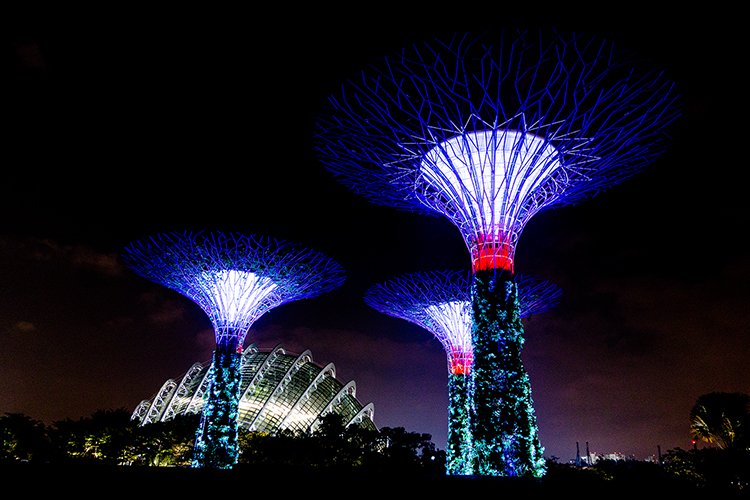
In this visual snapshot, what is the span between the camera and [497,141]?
15.6m

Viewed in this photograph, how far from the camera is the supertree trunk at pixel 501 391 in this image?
43.0 ft

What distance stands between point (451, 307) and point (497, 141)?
12.8 meters

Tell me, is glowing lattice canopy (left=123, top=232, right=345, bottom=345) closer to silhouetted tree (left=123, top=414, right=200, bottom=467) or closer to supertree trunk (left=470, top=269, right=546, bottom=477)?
supertree trunk (left=470, top=269, right=546, bottom=477)

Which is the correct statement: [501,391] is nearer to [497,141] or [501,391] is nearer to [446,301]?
[497,141]

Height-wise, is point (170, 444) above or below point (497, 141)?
below

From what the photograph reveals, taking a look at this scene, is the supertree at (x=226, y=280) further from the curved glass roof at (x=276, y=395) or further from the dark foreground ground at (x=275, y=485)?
the curved glass roof at (x=276, y=395)

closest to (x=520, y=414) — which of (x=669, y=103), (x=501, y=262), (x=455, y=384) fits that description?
(x=501, y=262)

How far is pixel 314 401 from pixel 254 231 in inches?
1405

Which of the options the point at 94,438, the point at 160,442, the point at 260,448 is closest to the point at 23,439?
the point at 94,438

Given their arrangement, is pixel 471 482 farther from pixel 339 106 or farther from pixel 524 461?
pixel 339 106

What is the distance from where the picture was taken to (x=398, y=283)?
25.6 metres

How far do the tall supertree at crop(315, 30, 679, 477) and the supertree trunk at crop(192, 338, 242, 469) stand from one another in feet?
34.1

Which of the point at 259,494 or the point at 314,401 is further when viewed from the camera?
the point at 314,401

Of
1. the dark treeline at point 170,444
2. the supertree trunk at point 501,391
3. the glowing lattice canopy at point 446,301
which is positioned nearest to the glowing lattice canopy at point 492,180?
the supertree trunk at point 501,391
